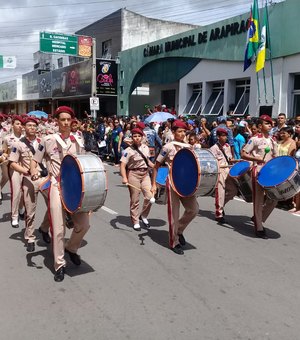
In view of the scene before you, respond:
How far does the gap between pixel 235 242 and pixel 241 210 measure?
2383 millimetres

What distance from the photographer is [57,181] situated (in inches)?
188

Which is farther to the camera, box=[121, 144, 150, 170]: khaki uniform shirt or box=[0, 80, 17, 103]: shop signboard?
box=[0, 80, 17, 103]: shop signboard

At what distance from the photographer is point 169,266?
5.19 meters

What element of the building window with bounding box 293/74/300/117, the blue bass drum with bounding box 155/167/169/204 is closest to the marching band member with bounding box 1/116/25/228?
the blue bass drum with bounding box 155/167/169/204

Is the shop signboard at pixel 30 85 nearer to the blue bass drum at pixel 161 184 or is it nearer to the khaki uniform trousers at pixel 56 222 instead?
the blue bass drum at pixel 161 184

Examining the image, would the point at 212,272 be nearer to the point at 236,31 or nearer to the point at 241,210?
the point at 241,210

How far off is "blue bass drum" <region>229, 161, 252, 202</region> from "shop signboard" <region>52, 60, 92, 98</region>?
24.9 m

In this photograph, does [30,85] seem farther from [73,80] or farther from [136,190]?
[136,190]

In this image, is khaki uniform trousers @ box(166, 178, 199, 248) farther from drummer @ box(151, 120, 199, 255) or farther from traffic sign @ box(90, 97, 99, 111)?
traffic sign @ box(90, 97, 99, 111)

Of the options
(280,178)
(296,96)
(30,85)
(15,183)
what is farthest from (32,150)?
(30,85)

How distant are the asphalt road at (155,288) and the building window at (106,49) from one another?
28267 millimetres

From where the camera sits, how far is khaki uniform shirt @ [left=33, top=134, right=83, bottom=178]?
16.1 feet

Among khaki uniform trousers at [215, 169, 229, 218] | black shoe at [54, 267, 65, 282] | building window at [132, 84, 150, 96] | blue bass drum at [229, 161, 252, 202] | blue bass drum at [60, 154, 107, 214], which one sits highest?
building window at [132, 84, 150, 96]

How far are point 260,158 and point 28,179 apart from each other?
350 cm
